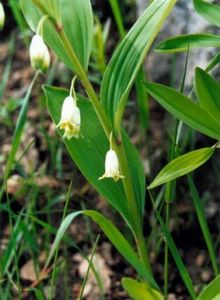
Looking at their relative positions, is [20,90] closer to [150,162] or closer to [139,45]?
[150,162]

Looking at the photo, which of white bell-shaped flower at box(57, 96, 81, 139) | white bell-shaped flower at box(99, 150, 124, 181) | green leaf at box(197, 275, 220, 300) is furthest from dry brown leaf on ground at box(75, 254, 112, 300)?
white bell-shaped flower at box(57, 96, 81, 139)

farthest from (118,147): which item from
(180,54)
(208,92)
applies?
(180,54)

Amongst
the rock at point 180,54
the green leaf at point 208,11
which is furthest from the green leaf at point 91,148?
the rock at point 180,54

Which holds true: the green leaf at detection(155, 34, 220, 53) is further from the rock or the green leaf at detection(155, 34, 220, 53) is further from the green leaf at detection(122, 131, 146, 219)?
the rock

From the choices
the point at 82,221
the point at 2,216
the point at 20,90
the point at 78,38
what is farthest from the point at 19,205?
the point at 78,38

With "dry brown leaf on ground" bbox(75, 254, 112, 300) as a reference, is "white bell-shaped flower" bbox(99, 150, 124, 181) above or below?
above
